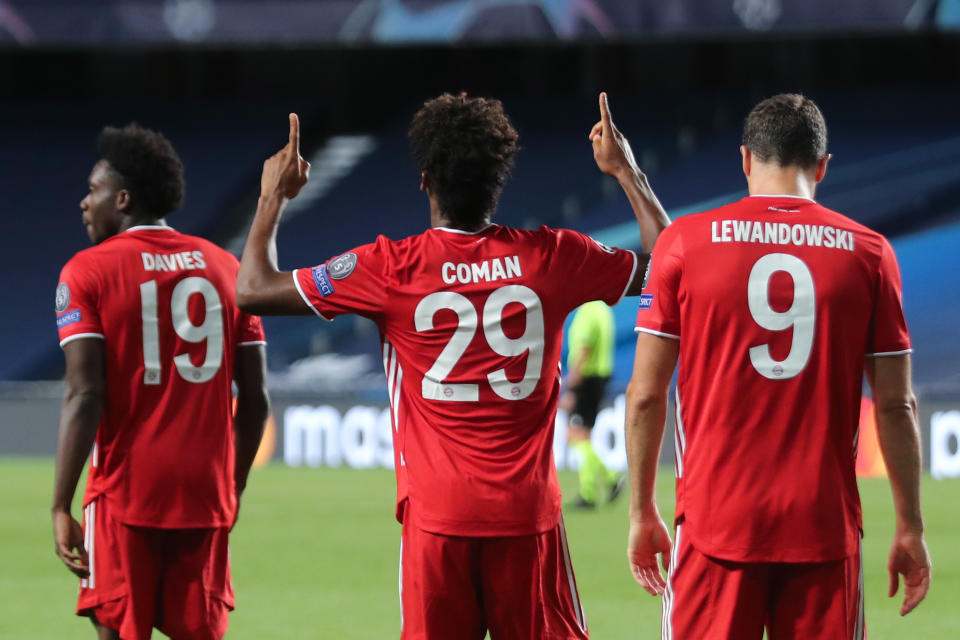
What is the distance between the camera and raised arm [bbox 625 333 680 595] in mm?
3336

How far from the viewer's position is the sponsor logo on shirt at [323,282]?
3.52 metres

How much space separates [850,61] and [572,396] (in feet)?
42.0

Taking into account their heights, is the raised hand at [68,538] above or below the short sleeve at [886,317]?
below

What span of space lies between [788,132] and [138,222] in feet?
6.95

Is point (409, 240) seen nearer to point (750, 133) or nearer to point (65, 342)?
point (750, 133)

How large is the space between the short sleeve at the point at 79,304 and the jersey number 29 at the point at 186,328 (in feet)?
0.47

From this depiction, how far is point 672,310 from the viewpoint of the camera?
3.34 metres

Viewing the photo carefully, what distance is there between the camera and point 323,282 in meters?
3.53

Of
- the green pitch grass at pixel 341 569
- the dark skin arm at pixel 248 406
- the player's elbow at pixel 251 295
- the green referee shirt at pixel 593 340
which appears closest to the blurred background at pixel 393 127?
the green pitch grass at pixel 341 569

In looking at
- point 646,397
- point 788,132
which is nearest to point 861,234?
point 788,132

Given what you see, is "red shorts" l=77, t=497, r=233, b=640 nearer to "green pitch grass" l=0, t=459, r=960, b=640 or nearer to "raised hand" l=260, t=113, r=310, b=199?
"raised hand" l=260, t=113, r=310, b=199

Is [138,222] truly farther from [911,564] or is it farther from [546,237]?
[911,564]

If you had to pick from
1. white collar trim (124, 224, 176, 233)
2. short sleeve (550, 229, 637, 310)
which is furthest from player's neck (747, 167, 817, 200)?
white collar trim (124, 224, 176, 233)

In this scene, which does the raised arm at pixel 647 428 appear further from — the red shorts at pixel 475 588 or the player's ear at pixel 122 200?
the player's ear at pixel 122 200
